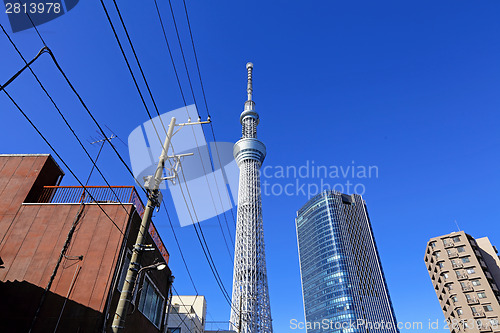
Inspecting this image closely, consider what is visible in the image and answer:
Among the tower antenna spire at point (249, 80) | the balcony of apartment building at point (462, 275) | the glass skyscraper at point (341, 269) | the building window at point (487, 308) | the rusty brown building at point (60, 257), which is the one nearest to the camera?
the rusty brown building at point (60, 257)

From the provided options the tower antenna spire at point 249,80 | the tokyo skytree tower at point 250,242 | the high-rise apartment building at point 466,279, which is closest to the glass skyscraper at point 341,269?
the high-rise apartment building at point 466,279

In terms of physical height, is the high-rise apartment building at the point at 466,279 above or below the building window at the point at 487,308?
above

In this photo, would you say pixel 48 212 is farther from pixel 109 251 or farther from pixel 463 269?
pixel 463 269

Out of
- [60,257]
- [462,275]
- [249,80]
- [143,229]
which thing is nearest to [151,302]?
[60,257]

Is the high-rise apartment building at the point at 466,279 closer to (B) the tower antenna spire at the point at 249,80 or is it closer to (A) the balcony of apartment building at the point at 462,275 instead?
(A) the balcony of apartment building at the point at 462,275

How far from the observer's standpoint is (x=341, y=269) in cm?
12306

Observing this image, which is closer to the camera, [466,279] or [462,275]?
[466,279]

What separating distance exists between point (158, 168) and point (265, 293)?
7037 cm

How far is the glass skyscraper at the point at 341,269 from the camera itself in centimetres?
11538

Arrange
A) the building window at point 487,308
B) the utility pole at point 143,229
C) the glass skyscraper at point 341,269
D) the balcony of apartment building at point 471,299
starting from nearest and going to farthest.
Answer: the utility pole at point 143,229 < the building window at point 487,308 < the balcony of apartment building at point 471,299 < the glass skyscraper at point 341,269

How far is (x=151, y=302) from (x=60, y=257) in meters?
4.66

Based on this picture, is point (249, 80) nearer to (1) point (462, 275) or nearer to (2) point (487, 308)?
(1) point (462, 275)

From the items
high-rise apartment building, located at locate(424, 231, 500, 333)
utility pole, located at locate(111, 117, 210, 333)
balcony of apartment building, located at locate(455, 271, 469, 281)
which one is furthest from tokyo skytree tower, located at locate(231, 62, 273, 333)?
utility pole, located at locate(111, 117, 210, 333)

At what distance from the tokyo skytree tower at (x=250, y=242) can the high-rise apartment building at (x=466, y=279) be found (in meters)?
36.2
